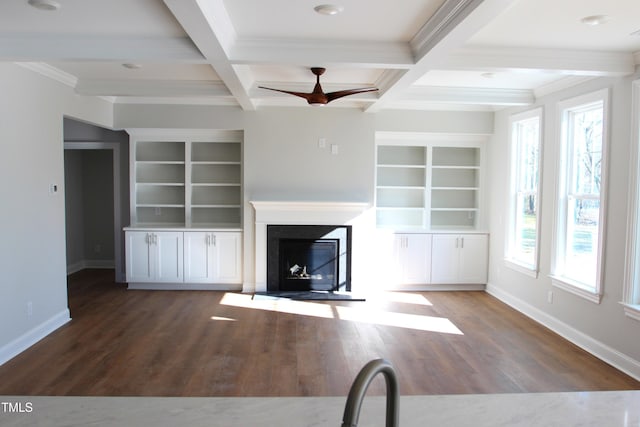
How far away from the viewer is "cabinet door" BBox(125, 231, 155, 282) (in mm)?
6422

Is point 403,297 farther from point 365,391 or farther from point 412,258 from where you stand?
point 365,391

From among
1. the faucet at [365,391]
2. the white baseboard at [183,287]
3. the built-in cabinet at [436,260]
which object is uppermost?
the faucet at [365,391]

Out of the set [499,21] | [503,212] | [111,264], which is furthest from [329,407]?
[111,264]

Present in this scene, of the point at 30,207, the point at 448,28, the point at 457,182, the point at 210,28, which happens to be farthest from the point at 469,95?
the point at 30,207

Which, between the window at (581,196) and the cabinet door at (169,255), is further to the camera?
the cabinet door at (169,255)

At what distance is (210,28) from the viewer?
286 centimetres

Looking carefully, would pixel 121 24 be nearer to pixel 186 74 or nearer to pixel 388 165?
pixel 186 74

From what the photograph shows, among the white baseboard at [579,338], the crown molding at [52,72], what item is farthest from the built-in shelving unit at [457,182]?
the crown molding at [52,72]

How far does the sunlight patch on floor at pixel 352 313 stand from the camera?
16.3 feet

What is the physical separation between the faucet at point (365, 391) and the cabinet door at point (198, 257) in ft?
18.9

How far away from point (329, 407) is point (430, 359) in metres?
3.05

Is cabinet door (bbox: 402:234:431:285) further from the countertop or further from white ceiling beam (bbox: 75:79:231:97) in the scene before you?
the countertop

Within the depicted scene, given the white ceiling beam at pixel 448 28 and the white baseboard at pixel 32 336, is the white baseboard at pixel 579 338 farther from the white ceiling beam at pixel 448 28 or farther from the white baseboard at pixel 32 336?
the white baseboard at pixel 32 336

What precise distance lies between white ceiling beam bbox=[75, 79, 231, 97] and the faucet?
187 inches
